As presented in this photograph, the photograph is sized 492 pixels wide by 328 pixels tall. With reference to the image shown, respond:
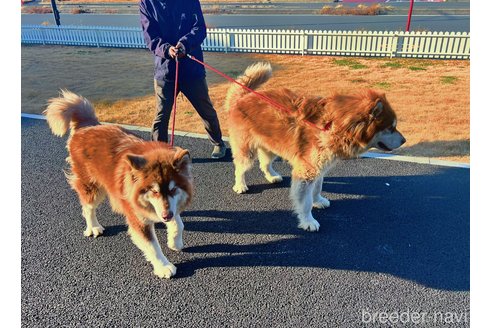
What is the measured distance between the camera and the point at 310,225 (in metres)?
3.87

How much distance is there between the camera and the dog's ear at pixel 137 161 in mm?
2526

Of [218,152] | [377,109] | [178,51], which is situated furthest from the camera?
[218,152]

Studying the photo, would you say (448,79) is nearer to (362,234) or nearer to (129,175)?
(362,234)

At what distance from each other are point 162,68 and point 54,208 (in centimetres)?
258

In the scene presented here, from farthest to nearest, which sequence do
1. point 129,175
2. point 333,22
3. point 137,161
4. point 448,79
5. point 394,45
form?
1. point 333,22
2. point 394,45
3. point 448,79
4. point 129,175
5. point 137,161

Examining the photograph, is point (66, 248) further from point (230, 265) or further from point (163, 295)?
point (230, 265)

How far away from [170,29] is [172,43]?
0.20m

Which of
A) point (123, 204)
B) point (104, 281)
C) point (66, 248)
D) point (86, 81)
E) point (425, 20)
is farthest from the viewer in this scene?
point (425, 20)

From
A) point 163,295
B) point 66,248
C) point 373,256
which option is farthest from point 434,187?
point 66,248

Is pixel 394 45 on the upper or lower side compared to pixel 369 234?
upper

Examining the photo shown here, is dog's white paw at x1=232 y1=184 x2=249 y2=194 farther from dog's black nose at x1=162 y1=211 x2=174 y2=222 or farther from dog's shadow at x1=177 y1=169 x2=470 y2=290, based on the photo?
dog's black nose at x1=162 y1=211 x2=174 y2=222

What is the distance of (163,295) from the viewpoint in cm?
311

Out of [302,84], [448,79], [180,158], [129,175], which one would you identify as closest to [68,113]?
[129,175]

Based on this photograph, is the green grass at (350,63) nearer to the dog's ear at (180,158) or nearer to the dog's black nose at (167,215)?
the dog's ear at (180,158)
